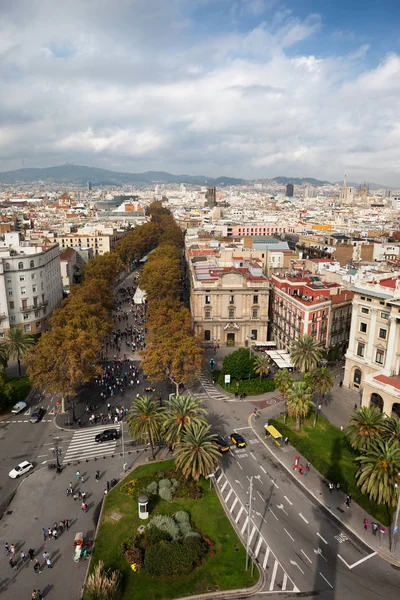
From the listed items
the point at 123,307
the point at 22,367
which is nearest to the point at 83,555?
the point at 22,367

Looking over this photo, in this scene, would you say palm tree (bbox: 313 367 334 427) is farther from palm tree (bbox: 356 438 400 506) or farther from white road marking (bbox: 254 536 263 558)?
white road marking (bbox: 254 536 263 558)

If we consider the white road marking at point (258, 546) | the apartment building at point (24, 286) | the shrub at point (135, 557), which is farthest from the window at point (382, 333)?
the apartment building at point (24, 286)

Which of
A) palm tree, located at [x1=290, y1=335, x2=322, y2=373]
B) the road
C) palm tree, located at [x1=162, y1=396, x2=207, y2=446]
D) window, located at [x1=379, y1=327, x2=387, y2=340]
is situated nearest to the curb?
Result: the road

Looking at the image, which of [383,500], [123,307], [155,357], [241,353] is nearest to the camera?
[383,500]

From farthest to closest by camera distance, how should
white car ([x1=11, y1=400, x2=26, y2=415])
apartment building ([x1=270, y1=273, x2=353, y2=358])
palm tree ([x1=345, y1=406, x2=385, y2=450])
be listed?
1. apartment building ([x1=270, y1=273, x2=353, y2=358])
2. white car ([x1=11, y1=400, x2=26, y2=415])
3. palm tree ([x1=345, y1=406, x2=385, y2=450])

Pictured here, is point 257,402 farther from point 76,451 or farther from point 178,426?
point 76,451
